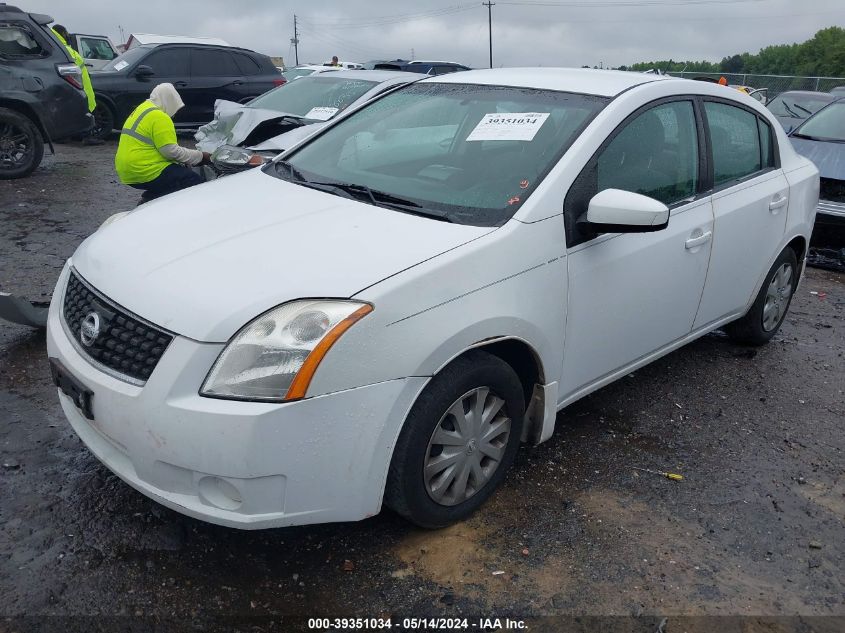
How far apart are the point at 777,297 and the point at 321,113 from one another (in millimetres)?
5023

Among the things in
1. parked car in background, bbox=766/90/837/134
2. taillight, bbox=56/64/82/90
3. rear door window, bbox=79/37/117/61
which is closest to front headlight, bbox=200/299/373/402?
taillight, bbox=56/64/82/90

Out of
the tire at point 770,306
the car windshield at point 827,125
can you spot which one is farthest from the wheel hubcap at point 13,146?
the car windshield at point 827,125

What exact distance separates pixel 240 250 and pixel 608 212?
140 cm

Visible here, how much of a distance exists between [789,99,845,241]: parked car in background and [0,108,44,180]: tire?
9.04m

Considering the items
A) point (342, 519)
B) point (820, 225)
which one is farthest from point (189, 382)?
point (820, 225)

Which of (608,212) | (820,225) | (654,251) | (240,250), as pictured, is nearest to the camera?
(240,250)

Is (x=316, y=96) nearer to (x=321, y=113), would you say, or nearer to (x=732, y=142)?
(x=321, y=113)

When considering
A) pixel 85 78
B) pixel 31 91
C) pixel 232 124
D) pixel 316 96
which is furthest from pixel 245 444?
pixel 85 78

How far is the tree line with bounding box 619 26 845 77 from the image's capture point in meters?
47.6

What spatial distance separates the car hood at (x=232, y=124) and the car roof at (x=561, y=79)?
4.02 m

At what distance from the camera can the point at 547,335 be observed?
2.94 m

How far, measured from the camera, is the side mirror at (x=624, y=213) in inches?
112

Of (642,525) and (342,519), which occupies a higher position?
(342,519)

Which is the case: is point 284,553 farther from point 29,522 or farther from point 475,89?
point 475,89
